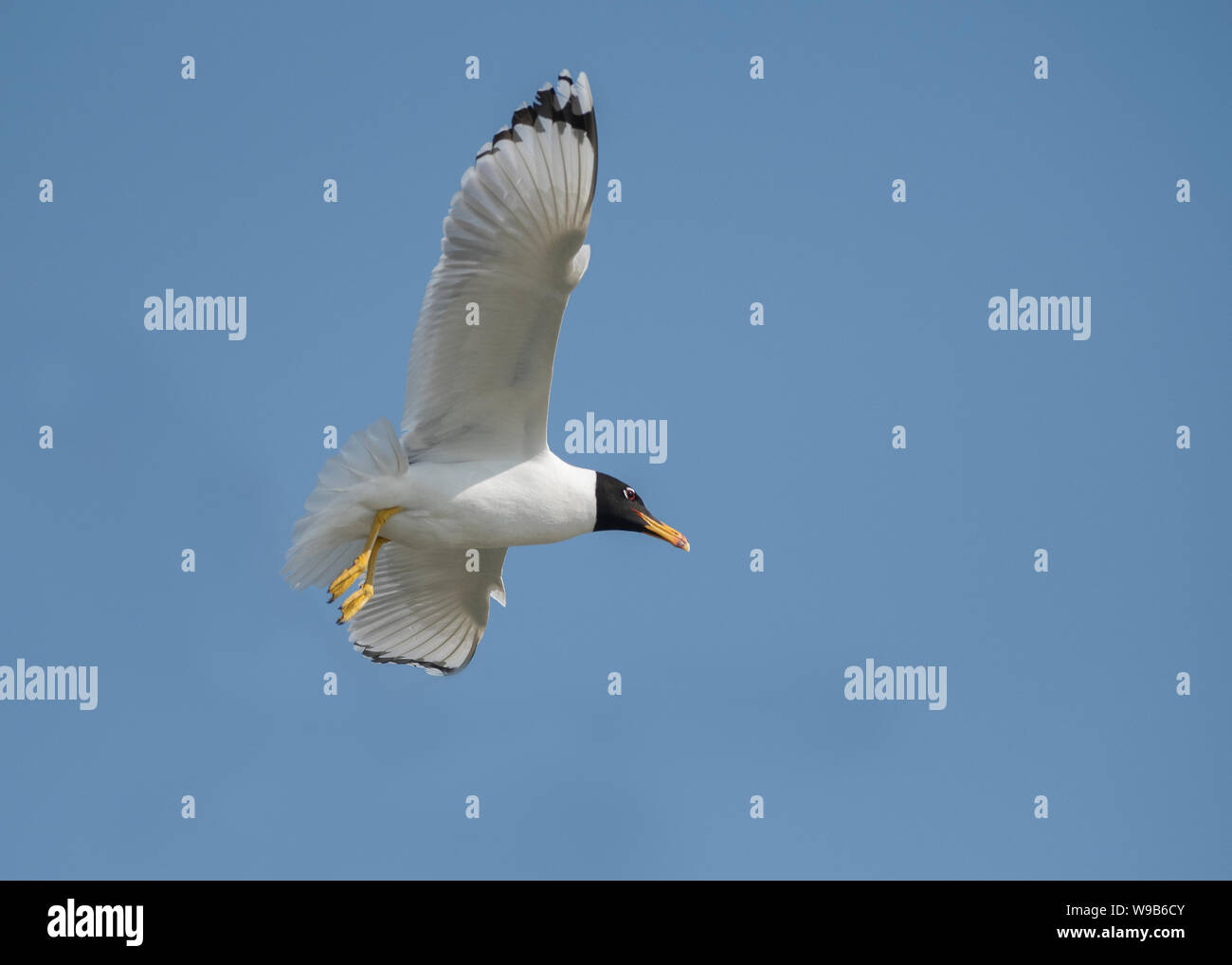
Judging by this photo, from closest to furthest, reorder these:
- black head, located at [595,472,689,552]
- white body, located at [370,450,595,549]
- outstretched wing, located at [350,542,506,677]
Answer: white body, located at [370,450,595,549] → black head, located at [595,472,689,552] → outstretched wing, located at [350,542,506,677]

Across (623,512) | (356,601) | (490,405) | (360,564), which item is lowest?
(356,601)

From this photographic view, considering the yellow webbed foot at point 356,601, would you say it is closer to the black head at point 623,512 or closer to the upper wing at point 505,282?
the upper wing at point 505,282

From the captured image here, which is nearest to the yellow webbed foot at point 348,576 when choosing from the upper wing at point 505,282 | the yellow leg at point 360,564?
the yellow leg at point 360,564

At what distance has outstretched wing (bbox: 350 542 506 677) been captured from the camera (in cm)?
850

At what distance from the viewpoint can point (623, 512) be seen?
7.88m

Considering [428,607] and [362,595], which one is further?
[428,607]

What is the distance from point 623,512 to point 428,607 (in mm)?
1372

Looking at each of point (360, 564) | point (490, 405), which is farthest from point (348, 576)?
point (490, 405)

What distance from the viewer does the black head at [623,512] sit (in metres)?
7.82

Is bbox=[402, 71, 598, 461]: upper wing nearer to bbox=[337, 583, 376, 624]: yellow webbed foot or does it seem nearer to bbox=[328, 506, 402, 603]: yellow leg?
bbox=[328, 506, 402, 603]: yellow leg

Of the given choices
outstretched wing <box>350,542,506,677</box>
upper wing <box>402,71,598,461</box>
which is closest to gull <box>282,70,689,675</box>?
upper wing <box>402,71,598,461</box>

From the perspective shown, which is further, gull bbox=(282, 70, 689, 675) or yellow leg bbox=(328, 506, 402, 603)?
yellow leg bbox=(328, 506, 402, 603)

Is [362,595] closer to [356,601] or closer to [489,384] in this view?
[356,601]

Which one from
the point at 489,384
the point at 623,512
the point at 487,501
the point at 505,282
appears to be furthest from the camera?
the point at 623,512
